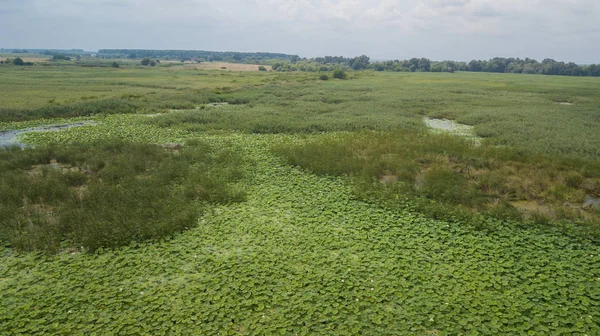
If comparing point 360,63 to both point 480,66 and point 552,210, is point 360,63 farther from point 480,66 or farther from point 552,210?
point 552,210

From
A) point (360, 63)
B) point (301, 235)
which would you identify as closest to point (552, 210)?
point (301, 235)

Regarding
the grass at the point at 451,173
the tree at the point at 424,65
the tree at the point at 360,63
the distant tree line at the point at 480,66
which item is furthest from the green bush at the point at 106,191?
the tree at the point at 360,63

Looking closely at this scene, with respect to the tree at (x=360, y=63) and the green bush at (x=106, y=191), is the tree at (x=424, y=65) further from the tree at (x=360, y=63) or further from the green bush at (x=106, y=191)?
the green bush at (x=106, y=191)

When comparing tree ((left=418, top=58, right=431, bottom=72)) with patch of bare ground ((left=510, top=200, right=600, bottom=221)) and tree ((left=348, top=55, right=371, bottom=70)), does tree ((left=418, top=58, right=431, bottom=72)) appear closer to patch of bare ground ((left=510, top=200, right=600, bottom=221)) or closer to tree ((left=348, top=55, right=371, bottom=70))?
tree ((left=348, top=55, right=371, bottom=70))

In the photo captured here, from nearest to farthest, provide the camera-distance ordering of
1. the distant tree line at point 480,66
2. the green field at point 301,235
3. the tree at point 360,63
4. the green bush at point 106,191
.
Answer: the green field at point 301,235 < the green bush at point 106,191 < the distant tree line at point 480,66 < the tree at point 360,63

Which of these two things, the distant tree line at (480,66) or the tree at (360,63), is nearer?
the distant tree line at (480,66)

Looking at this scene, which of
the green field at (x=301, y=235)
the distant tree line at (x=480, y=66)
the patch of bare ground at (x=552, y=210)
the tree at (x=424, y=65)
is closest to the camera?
the green field at (x=301, y=235)

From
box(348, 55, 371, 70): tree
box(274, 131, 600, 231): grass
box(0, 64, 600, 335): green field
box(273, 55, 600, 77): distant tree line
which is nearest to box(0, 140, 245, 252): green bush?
box(0, 64, 600, 335): green field

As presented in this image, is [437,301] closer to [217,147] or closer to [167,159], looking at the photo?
[167,159]
